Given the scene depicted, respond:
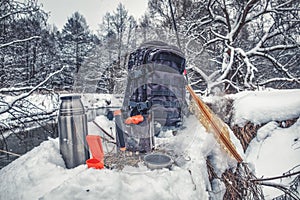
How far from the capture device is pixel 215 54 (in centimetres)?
677

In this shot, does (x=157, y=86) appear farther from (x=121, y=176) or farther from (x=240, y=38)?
(x=240, y=38)

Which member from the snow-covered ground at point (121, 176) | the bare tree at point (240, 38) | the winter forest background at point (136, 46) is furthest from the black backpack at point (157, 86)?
the bare tree at point (240, 38)

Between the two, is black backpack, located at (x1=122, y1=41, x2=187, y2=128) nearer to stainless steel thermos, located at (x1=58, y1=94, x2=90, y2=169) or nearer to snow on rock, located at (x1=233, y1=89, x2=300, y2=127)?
stainless steel thermos, located at (x1=58, y1=94, x2=90, y2=169)

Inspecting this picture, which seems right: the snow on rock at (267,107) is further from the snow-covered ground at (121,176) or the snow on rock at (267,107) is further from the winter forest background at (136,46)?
the winter forest background at (136,46)

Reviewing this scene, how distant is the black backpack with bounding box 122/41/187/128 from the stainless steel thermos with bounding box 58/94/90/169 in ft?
1.89

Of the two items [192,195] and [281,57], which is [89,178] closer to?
[192,195]

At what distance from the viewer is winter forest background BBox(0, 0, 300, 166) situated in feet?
9.72

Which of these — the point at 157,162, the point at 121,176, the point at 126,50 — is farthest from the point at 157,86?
the point at 126,50

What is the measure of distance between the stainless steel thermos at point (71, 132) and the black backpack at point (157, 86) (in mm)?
575

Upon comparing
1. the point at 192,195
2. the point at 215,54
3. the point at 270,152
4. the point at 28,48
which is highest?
the point at 215,54

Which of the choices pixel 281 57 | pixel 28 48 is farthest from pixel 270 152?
pixel 281 57

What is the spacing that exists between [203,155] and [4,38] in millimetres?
3810

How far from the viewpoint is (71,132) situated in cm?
100

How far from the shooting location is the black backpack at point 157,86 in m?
1.63
